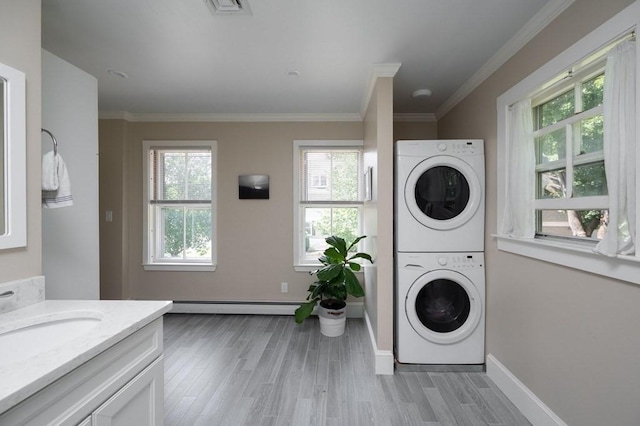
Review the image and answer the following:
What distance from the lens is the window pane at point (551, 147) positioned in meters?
1.63

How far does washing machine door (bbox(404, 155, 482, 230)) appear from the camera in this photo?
221 centimetres

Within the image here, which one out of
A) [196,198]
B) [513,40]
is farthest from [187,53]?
[513,40]

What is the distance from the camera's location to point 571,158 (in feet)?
5.06

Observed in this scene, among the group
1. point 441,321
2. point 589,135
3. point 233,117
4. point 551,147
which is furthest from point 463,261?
point 233,117

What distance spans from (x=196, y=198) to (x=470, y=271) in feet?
10.3

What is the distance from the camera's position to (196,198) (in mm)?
3486

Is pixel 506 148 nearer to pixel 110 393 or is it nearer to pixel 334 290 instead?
pixel 334 290

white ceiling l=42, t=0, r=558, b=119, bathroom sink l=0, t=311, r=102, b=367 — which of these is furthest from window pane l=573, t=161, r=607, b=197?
bathroom sink l=0, t=311, r=102, b=367

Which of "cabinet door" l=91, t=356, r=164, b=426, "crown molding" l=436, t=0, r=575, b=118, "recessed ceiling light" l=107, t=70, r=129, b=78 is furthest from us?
"recessed ceiling light" l=107, t=70, r=129, b=78

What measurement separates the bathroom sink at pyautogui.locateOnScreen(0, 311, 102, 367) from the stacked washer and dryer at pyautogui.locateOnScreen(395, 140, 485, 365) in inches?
78.5

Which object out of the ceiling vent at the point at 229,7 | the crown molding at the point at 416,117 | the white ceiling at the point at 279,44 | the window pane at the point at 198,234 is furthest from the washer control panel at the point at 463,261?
the window pane at the point at 198,234

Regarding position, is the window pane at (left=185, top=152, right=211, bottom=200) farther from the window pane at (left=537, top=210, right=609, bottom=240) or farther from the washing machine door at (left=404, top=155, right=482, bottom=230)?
the window pane at (left=537, top=210, right=609, bottom=240)

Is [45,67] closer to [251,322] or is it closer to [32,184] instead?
[32,184]

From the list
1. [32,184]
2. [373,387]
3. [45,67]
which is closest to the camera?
[32,184]
